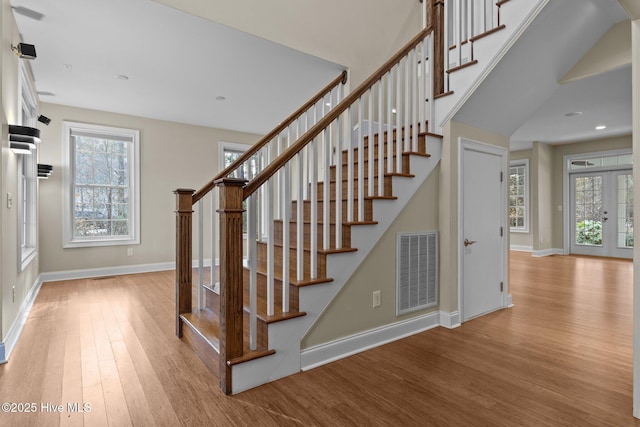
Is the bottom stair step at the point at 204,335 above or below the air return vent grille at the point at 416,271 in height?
below

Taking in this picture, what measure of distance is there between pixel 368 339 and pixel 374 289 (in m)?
0.39

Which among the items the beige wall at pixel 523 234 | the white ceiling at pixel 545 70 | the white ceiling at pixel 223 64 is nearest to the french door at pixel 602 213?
the beige wall at pixel 523 234

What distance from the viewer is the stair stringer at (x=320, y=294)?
2088 mm

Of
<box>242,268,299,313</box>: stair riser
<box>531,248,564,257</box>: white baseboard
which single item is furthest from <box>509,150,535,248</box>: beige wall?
<box>242,268,299,313</box>: stair riser

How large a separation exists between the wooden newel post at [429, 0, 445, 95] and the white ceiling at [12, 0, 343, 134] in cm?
111

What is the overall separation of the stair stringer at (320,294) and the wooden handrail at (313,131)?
2.38ft

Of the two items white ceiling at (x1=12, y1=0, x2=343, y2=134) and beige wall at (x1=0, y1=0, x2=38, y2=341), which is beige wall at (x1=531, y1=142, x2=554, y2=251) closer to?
white ceiling at (x1=12, y1=0, x2=343, y2=134)

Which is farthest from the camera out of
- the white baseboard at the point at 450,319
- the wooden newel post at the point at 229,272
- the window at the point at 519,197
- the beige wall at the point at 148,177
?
the window at the point at 519,197

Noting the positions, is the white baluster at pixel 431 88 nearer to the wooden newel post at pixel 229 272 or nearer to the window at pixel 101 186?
the wooden newel post at pixel 229 272

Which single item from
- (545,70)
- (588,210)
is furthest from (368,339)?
(588,210)

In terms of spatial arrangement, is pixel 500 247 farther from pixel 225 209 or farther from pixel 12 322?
pixel 12 322

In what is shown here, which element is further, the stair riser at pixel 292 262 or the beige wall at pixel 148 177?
the beige wall at pixel 148 177

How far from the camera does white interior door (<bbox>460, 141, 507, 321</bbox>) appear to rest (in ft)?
10.8

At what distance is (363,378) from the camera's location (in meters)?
2.19
